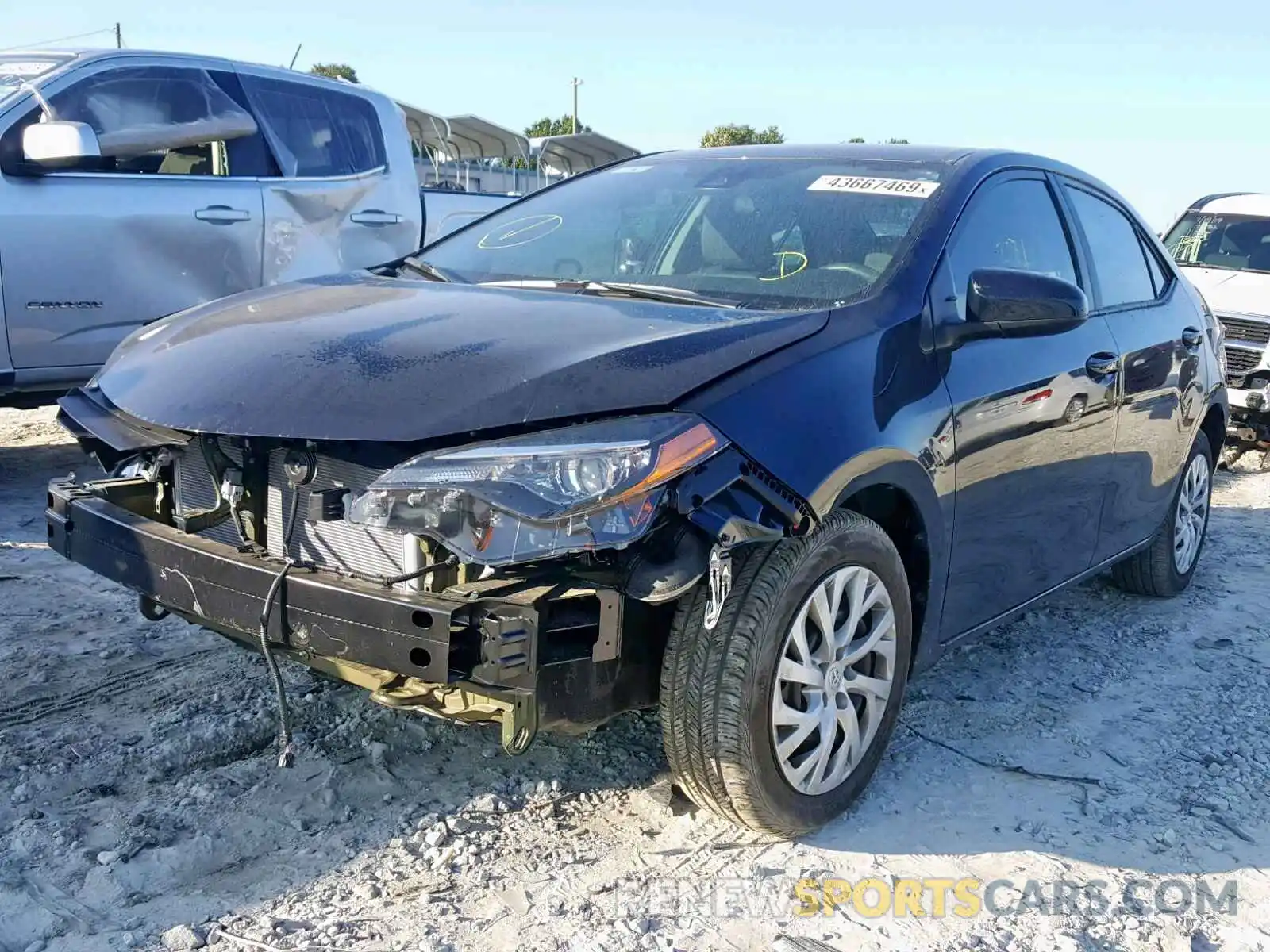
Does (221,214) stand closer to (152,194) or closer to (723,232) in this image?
(152,194)

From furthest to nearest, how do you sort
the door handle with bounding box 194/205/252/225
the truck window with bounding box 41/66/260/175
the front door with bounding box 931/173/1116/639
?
the door handle with bounding box 194/205/252/225
the truck window with bounding box 41/66/260/175
the front door with bounding box 931/173/1116/639

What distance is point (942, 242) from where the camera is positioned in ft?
10.5

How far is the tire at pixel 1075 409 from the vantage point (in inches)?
141

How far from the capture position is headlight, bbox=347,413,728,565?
2.24 meters

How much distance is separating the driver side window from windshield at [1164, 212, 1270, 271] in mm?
6326

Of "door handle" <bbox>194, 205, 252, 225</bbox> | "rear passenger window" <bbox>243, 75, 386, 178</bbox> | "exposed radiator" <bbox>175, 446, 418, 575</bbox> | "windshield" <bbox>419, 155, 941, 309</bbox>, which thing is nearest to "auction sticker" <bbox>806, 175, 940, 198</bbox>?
"windshield" <bbox>419, 155, 941, 309</bbox>

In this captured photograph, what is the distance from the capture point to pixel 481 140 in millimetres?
20984

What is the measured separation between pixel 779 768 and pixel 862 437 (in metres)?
0.78

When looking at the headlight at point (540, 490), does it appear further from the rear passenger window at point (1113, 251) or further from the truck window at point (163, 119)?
the truck window at point (163, 119)

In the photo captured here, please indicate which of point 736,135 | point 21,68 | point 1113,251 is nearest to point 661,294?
point 1113,251

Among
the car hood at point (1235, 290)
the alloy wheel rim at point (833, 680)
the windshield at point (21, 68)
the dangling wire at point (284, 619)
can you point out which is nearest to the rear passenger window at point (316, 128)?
the windshield at point (21, 68)

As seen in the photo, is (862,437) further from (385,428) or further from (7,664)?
(7,664)

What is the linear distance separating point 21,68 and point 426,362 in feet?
13.4

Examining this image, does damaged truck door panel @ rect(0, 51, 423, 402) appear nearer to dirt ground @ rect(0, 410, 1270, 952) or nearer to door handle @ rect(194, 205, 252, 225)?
door handle @ rect(194, 205, 252, 225)
